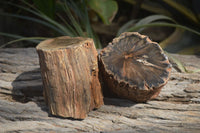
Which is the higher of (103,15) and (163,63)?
(103,15)

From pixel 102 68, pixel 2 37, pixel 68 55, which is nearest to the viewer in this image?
pixel 68 55

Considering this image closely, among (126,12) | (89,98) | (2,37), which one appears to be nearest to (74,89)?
(89,98)

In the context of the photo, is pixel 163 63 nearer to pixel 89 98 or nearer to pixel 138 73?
pixel 138 73

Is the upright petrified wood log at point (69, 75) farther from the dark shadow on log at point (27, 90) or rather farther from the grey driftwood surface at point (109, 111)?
the dark shadow on log at point (27, 90)

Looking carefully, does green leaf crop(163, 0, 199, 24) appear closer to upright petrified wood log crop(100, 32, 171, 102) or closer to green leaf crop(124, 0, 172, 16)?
green leaf crop(124, 0, 172, 16)

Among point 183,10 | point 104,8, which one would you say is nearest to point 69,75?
point 104,8

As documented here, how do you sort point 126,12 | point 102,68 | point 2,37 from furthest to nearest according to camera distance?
point 126,12 < point 2,37 < point 102,68

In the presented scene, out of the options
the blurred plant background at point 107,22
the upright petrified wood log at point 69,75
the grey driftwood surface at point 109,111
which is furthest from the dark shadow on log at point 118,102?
the blurred plant background at point 107,22
